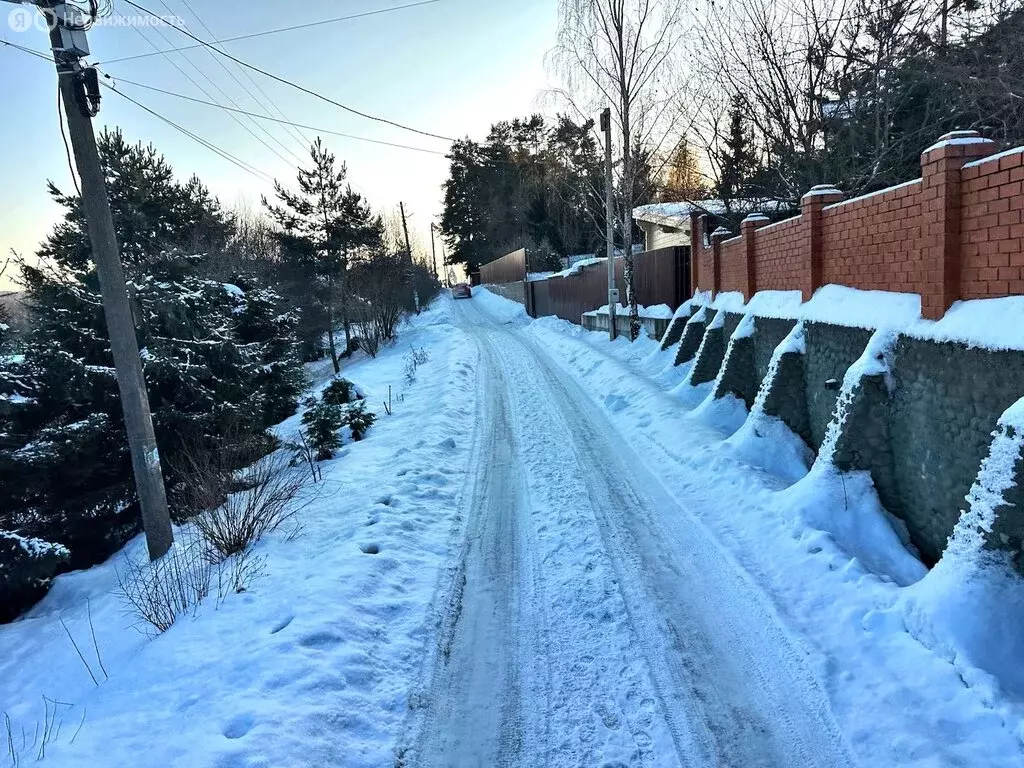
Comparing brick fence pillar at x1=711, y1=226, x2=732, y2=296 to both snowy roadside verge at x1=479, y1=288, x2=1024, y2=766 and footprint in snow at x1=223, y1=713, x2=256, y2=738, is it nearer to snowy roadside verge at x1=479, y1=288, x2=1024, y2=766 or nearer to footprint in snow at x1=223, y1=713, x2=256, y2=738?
snowy roadside verge at x1=479, y1=288, x2=1024, y2=766

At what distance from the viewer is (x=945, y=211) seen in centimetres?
425

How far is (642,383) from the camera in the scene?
36.1 feet

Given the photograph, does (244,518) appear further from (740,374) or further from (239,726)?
(740,374)

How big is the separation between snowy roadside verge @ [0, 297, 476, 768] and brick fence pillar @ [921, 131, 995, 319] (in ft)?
14.8

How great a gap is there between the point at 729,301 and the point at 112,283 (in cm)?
917

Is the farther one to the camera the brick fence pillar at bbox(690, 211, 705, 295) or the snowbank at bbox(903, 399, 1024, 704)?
the brick fence pillar at bbox(690, 211, 705, 295)

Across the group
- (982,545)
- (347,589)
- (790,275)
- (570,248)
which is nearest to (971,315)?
(982,545)

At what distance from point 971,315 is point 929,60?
29.7 ft

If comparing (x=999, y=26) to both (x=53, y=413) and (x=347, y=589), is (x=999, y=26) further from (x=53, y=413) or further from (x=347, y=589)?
(x=53, y=413)

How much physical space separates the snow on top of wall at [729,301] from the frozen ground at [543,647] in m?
3.69

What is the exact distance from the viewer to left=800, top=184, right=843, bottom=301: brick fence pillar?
270 inches

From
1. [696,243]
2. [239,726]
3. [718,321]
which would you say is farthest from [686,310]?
[239,726]

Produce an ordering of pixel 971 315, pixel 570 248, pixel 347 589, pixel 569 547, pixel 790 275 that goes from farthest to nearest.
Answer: pixel 570 248 < pixel 790 275 < pixel 569 547 < pixel 347 589 < pixel 971 315

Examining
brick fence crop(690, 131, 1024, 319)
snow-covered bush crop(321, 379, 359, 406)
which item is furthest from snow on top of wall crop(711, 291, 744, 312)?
snow-covered bush crop(321, 379, 359, 406)
